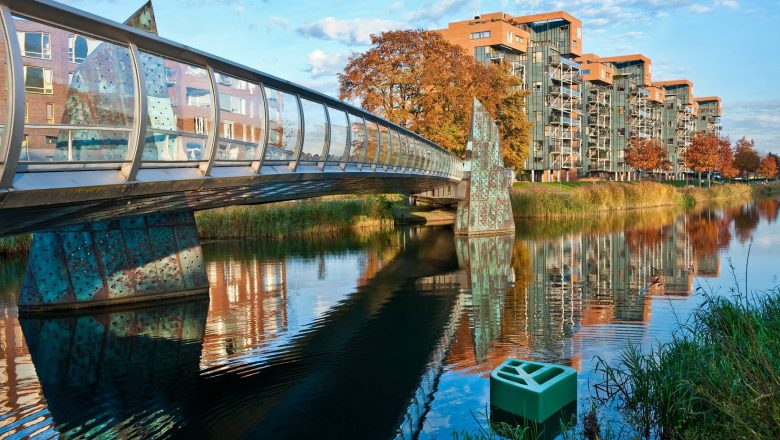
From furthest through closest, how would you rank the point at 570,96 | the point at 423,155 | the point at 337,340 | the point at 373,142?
the point at 570,96
the point at 423,155
the point at 373,142
the point at 337,340

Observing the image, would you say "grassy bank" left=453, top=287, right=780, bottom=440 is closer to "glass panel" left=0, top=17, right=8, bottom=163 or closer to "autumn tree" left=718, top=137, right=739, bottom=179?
"glass panel" left=0, top=17, right=8, bottom=163

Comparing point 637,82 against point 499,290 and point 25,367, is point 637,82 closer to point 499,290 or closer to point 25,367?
point 499,290

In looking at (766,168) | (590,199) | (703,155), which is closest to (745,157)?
(766,168)

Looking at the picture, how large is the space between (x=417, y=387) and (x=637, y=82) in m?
103

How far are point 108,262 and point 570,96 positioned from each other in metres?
64.5

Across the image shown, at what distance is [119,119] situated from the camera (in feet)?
19.5

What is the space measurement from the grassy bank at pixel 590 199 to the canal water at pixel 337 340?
15.7 metres

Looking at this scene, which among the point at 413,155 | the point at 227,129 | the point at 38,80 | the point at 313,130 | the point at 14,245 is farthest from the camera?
the point at 14,245

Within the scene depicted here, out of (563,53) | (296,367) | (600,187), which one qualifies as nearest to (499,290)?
(296,367)

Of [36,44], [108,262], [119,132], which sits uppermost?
[36,44]

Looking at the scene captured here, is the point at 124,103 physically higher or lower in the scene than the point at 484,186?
higher

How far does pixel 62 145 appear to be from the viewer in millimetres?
5434

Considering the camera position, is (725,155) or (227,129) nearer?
(227,129)

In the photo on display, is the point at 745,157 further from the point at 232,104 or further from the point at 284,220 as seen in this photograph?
the point at 232,104
